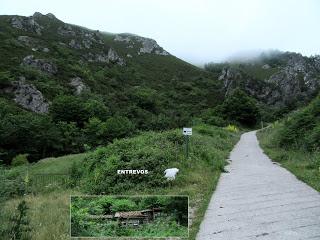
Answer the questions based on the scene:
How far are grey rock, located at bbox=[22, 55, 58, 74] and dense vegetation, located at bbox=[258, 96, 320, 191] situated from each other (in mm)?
91945

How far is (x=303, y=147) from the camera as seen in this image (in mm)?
22016

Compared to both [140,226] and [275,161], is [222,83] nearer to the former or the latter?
[275,161]

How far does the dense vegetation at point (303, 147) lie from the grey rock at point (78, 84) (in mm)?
84606

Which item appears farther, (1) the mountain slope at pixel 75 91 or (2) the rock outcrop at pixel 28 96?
(2) the rock outcrop at pixel 28 96

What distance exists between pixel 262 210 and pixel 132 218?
153 inches

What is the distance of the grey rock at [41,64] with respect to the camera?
113875 millimetres

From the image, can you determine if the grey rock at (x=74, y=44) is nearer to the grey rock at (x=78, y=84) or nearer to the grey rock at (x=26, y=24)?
the grey rock at (x=26, y=24)

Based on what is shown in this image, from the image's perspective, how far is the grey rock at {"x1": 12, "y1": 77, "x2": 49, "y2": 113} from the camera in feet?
290

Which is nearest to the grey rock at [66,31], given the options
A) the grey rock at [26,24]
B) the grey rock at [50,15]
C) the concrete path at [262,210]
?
the grey rock at [26,24]

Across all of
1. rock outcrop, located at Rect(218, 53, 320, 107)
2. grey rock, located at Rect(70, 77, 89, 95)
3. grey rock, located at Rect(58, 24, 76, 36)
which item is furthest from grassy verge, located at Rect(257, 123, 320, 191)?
grey rock, located at Rect(58, 24, 76, 36)

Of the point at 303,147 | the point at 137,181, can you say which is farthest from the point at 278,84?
the point at 137,181

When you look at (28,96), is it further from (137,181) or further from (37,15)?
(37,15)

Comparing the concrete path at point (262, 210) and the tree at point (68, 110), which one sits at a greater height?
the tree at point (68, 110)

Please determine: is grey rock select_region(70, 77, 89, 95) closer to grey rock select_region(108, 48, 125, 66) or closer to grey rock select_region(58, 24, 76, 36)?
grey rock select_region(108, 48, 125, 66)
